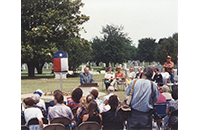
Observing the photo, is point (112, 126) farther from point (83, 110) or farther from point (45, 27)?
point (45, 27)

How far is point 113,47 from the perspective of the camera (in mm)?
34781

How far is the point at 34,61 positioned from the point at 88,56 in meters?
8.38

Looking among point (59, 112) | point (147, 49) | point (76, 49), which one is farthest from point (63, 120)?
point (147, 49)

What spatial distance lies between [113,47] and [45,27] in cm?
1303

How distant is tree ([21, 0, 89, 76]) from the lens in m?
23.5

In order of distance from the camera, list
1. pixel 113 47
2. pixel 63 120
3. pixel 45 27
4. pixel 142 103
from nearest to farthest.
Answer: pixel 142 103, pixel 63 120, pixel 45 27, pixel 113 47

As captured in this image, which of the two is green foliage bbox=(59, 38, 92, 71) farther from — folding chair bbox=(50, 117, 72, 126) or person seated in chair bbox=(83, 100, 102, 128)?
person seated in chair bbox=(83, 100, 102, 128)

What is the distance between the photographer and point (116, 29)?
35656 mm

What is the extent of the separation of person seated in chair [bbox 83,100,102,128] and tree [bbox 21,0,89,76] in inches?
750

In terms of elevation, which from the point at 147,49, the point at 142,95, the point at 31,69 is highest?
the point at 147,49

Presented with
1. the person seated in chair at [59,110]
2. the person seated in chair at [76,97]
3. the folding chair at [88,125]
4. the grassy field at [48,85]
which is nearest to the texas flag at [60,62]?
the grassy field at [48,85]

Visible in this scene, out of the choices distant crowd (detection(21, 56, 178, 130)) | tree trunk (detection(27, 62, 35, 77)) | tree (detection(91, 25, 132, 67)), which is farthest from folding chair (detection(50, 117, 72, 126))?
tree (detection(91, 25, 132, 67))

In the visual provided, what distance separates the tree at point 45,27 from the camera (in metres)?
23.5
